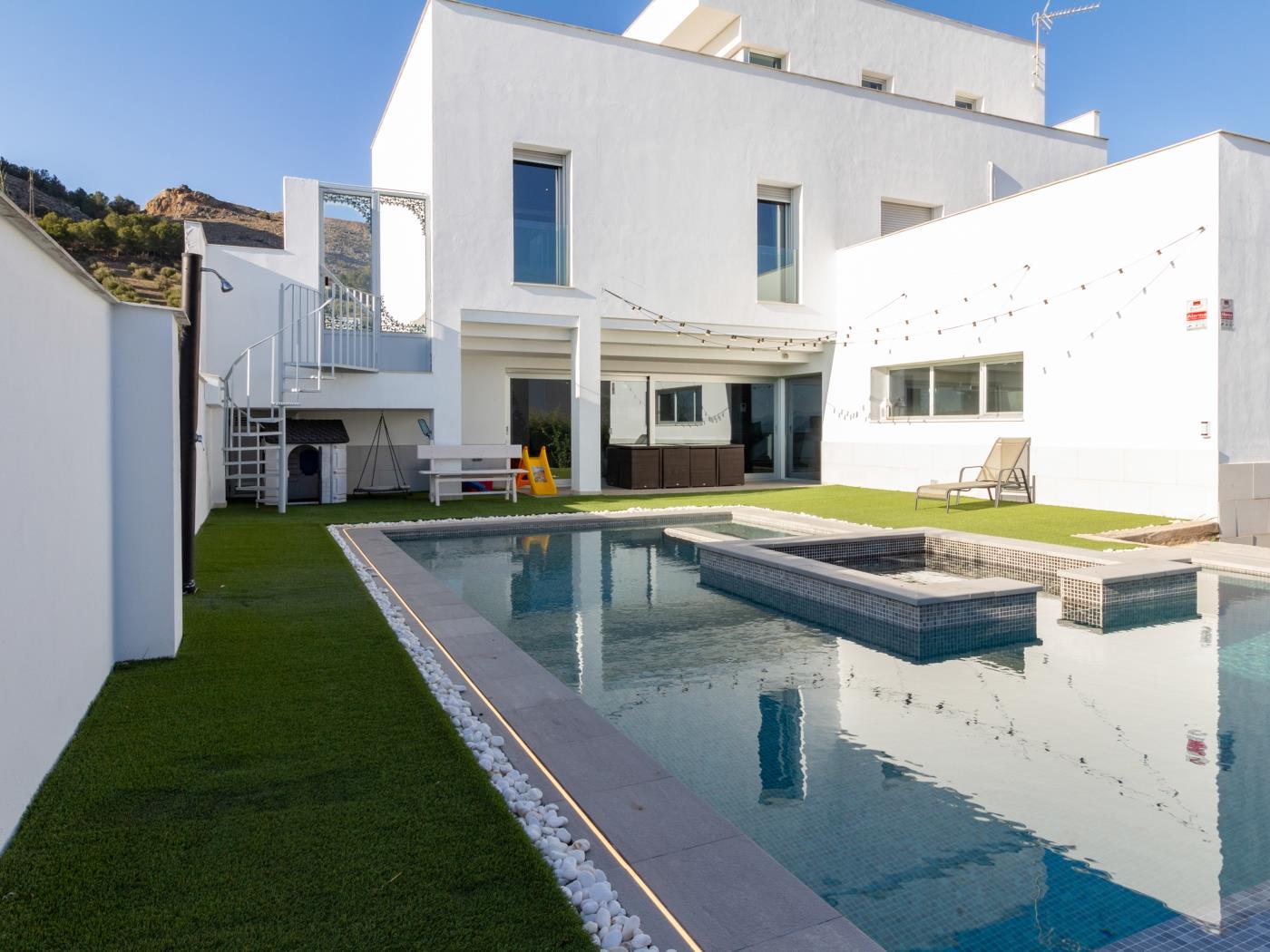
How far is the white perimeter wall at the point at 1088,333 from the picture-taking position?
968 cm

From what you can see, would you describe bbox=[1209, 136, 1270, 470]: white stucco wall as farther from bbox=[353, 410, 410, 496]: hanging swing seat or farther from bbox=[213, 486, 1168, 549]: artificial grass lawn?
bbox=[353, 410, 410, 496]: hanging swing seat

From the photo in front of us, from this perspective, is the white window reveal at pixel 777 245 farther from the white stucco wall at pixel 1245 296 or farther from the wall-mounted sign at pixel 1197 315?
the white stucco wall at pixel 1245 296

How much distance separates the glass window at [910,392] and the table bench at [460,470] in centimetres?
644

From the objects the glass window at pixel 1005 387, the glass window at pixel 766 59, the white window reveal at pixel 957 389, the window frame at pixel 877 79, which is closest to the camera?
the glass window at pixel 1005 387

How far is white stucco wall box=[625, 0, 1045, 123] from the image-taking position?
17.6 m

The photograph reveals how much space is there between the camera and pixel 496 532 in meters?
10.1

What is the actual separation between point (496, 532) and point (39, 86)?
12.9m

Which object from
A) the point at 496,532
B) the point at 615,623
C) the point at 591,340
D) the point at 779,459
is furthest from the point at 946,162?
the point at 615,623

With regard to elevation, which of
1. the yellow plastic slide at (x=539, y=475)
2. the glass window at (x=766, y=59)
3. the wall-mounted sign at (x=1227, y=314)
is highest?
the glass window at (x=766, y=59)

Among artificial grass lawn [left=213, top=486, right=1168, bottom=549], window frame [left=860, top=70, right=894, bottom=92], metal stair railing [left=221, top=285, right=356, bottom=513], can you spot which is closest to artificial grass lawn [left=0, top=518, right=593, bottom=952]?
artificial grass lawn [left=213, top=486, right=1168, bottom=549]

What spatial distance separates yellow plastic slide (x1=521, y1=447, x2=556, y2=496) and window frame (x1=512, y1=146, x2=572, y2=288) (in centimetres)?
288

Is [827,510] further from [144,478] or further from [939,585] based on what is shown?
[144,478]

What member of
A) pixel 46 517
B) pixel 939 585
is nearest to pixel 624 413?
pixel 939 585

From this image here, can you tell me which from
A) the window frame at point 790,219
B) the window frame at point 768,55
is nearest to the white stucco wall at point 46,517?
the window frame at point 790,219
